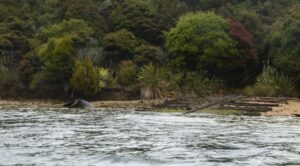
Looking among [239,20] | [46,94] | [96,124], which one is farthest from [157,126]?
[239,20]

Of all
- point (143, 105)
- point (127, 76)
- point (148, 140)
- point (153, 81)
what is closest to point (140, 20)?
point (127, 76)

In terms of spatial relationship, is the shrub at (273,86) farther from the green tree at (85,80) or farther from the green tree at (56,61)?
the green tree at (56,61)

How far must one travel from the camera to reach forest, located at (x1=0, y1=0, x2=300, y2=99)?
47156 millimetres

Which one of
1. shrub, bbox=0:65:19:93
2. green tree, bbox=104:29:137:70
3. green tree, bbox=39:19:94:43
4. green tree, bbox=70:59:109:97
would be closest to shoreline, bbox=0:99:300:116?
green tree, bbox=70:59:109:97

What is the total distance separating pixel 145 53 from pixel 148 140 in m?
32.5

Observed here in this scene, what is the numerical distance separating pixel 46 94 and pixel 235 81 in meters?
18.2

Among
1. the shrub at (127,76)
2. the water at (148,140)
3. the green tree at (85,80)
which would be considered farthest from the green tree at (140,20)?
the water at (148,140)

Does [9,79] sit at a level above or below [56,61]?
below

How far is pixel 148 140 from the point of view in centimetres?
2058

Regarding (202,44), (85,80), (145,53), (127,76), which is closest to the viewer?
(85,80)

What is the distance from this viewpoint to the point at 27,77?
50.7m

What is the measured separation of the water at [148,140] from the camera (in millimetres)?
16234

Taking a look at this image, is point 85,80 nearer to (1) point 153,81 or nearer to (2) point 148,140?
(1) point 153,81

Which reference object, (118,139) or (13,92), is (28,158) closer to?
(118,139)
